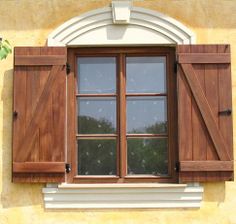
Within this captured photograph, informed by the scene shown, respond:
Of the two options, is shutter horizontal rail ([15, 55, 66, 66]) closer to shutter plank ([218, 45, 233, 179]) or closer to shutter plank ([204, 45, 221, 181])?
shutter plank ([204, 45, 221, 181])

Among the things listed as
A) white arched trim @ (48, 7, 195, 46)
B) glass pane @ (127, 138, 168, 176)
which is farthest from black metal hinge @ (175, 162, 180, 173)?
white arched trim @ (48, 7, 195, 46)

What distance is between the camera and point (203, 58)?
4.65m

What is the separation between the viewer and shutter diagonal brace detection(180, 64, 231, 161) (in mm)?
4555

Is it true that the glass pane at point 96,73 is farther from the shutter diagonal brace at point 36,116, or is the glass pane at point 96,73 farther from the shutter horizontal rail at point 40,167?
the shutter horizontal rail at point 40,167

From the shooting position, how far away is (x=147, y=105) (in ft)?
15.8

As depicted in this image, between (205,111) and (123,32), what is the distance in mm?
1075

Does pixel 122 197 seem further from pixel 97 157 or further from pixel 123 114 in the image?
pixel 123 114

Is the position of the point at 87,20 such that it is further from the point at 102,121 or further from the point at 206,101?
the point at 206,101

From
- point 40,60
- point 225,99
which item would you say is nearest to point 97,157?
point 40,60

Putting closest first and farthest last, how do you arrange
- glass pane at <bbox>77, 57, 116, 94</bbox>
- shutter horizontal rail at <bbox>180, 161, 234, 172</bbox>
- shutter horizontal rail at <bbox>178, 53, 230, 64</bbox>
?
1. shutter horizontal rail at <bbox>180, 161, 234, 172</bbox>
2. shutter horizontal rail at <bbox>178, 53, 230, 64</bbox>
3. glass pane at <bbox>77, 57, 116, 94</bbox>

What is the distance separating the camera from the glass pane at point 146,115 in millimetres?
4793

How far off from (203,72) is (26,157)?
181cm

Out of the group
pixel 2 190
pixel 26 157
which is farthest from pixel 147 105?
pixel 2 190

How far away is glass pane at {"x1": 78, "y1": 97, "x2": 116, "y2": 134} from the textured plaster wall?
0.68m
